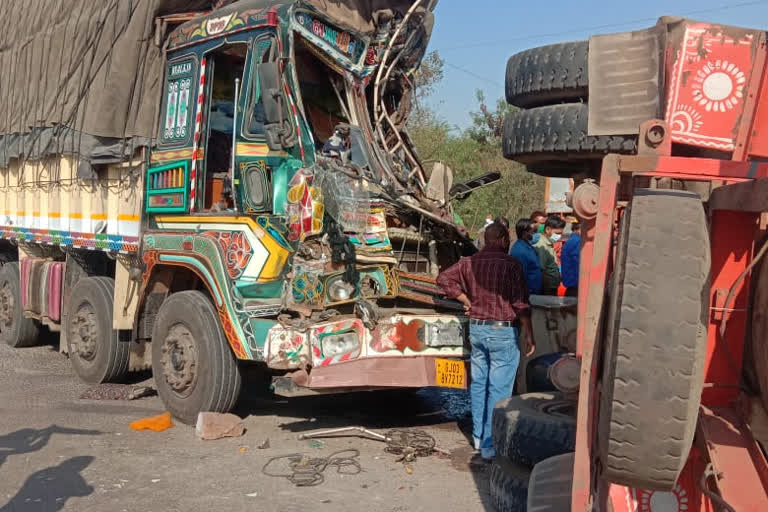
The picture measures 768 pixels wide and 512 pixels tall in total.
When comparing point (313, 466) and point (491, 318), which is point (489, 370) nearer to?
point (491, 318)

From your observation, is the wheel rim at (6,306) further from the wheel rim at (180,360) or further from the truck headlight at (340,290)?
the truck headlight at (340,290)

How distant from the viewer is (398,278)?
582 cm

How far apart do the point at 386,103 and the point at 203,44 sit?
168cm

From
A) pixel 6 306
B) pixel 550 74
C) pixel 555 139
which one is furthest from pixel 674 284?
pixel 6 306

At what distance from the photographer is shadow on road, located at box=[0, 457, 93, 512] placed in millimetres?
4512

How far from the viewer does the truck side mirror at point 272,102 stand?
5602 millimetres

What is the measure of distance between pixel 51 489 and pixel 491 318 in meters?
2.99

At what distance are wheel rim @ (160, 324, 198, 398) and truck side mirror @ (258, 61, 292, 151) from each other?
168 centimetres

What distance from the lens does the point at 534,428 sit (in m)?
4.16

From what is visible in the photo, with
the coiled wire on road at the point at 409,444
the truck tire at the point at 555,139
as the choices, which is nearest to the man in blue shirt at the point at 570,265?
the truck tire at the point at 555,139

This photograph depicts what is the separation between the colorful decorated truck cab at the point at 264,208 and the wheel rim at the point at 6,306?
256 cm

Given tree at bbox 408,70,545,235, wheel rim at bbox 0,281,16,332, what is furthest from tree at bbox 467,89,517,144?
wheel rim at bbox 0,281,16,332

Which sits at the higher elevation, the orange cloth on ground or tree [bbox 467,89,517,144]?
tree [bbox 467,89,517,144]

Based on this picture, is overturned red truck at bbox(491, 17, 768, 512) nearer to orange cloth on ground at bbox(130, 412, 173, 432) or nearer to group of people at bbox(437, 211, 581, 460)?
group of people at bbox(437, 211, 581, 460)
